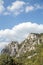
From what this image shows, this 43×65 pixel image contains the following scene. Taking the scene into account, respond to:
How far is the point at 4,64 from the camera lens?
9856 cm

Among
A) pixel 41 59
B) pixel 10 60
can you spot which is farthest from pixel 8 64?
pixel 41 59

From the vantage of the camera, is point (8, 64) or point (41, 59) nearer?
point (8, 64)

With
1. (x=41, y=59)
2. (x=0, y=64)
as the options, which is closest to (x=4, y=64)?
(x=0, y=64)

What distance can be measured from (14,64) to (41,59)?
8135cm

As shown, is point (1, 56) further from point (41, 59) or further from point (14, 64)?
point (41, 59)

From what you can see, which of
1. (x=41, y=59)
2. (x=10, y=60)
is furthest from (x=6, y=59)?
(x=41, y=59)

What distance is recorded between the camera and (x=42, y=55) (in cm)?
A: 18450

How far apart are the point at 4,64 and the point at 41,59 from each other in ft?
273

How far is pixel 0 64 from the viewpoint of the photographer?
97750 mm

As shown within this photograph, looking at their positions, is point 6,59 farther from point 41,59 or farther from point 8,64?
point 41,59

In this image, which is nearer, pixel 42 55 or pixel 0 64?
pixel 0 64

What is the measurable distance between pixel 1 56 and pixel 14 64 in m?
6.19

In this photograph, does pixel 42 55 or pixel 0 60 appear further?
pixel 42 55

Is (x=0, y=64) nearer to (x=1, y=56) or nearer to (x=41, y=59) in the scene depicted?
(x=1, y=56)
